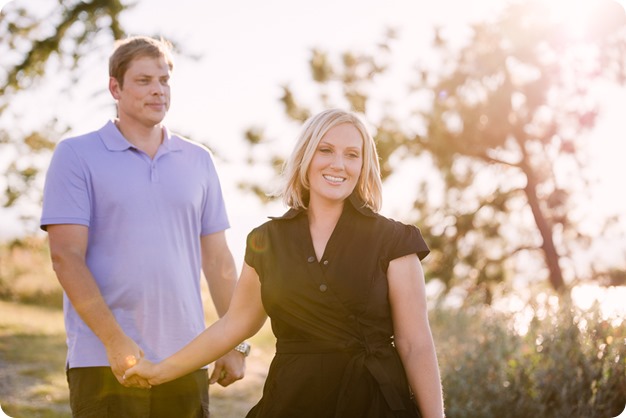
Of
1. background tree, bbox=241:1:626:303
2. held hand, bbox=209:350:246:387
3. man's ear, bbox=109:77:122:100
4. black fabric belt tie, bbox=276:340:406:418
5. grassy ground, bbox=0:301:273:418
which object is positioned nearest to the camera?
black fabric belt tie, bbox=276:340:406:418

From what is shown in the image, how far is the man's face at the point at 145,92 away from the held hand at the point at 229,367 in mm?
1139

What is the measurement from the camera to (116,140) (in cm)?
367

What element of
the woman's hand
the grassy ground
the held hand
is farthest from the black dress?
the grassy ground

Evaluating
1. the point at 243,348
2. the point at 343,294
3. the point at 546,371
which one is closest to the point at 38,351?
the point at 546,371

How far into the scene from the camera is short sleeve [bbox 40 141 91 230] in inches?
136

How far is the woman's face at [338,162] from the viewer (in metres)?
3.12

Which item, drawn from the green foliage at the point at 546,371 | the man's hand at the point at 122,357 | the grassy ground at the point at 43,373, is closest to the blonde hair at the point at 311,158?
the man's hand at the point at 122,357

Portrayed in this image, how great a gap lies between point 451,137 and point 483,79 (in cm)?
107

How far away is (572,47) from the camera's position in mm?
13484

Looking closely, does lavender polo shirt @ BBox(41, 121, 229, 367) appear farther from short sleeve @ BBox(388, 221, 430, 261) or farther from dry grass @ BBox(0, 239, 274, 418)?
dry grass @ BBox(0, 239, 274, 418)

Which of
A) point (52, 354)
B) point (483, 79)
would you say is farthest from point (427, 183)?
point (52, 354)

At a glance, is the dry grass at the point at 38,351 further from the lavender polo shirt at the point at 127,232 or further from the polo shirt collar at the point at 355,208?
the polo shirt collar at the point at 355,208

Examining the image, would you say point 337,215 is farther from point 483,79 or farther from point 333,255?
point 483,79

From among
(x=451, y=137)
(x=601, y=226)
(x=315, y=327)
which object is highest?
(x=451, y=137)
